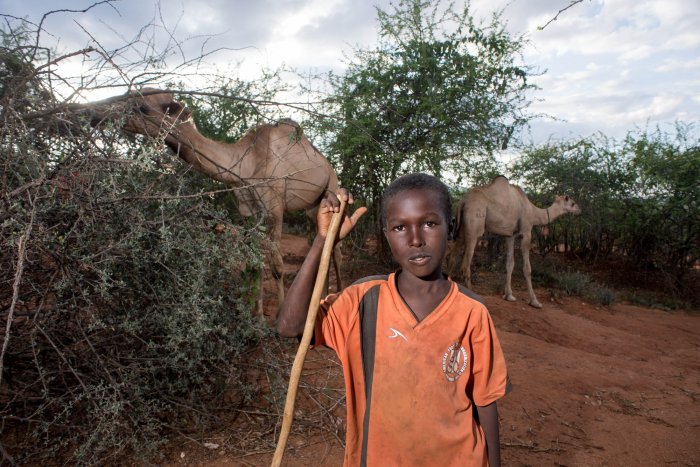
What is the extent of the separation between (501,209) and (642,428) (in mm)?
4477

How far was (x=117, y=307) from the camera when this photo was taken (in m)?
2.87

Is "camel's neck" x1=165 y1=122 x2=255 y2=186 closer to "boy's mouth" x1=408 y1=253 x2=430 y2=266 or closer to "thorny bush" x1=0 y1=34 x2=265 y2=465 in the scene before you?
"thorny bush" x1=0 y1=34 x2=265 y2=465

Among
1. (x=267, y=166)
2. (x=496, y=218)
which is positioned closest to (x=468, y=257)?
(x=496, y=218)

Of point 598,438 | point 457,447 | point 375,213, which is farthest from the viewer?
point 375,213

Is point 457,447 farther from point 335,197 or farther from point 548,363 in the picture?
point 548,363

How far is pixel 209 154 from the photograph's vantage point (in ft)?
15.2

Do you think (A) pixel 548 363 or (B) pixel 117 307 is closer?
(B) pixel 117 307

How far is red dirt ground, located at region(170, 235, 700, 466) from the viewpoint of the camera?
3139 mm

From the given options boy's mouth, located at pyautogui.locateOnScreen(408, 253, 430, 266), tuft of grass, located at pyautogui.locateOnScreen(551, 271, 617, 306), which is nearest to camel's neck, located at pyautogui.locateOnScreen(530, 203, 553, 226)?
tuft of grass, located at pyautogui.locateOnScreen(551, 271, 617, 306)

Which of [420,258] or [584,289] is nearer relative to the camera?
[420,258]

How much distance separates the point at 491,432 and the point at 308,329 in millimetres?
765

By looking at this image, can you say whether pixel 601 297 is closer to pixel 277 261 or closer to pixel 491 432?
pixel 277 261

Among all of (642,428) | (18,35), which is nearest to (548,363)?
(642,428)

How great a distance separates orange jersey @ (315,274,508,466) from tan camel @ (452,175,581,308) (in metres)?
5.72
